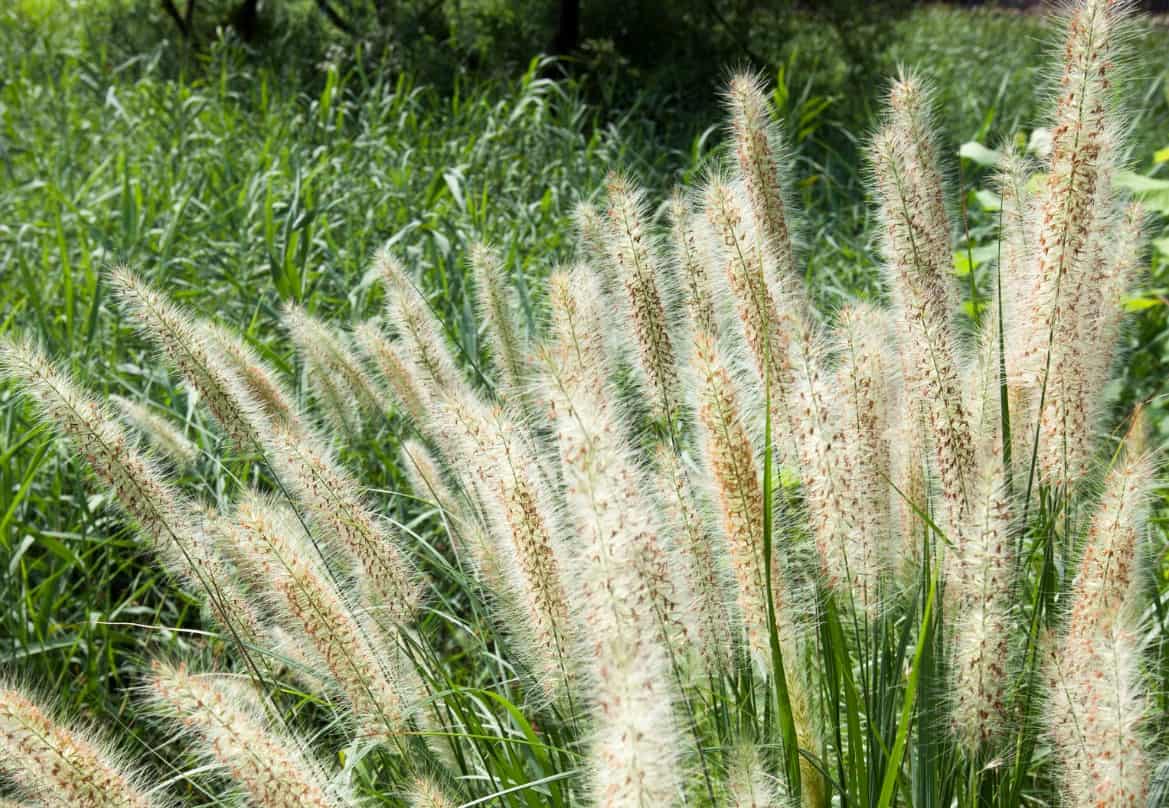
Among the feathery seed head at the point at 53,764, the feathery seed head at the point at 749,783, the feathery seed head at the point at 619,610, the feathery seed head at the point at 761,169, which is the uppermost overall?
the feathery seed head at the point at 761,169

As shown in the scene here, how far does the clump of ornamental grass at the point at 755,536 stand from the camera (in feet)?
4.28

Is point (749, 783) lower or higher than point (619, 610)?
lower

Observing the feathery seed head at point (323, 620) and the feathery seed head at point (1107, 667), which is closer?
the feathery seed head at point (1107, 667)

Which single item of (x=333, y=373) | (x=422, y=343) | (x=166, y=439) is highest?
(x=422, y=343)

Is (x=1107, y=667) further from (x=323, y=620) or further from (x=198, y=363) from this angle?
(x=198, y=363)

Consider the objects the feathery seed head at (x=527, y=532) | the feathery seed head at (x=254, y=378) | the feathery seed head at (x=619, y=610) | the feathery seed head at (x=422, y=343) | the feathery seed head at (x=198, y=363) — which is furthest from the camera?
the feathery seed head at (x=422, y=343)

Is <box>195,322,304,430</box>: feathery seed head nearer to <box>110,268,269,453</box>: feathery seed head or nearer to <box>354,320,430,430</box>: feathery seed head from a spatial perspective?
<box>110,268,269,453</box>: feathery seed head

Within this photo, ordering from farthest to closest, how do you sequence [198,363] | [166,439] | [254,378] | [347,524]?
[166,439], [254,378], [198,363], [347,524]

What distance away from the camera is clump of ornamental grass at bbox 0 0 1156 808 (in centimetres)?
131

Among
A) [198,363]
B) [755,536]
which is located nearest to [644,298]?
[755,536]

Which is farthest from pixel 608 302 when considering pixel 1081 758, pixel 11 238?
pixel 11 238

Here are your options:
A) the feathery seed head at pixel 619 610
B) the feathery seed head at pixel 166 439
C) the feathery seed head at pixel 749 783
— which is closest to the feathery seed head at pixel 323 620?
the feathery seed head at pixel 619 610

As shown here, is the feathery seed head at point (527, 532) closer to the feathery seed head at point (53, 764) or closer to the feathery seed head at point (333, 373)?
the feathery seed head at point (53, 764)

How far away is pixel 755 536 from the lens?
1.43 metres
